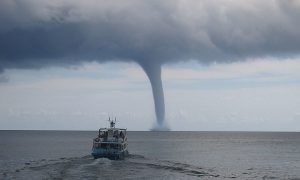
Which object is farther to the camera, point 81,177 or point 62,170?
point 62,170

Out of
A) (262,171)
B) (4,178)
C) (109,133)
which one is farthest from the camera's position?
(109,133)

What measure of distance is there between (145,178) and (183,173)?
1365cm

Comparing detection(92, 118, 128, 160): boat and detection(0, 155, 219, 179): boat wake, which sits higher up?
detection(92, 118, 128, 160): boat

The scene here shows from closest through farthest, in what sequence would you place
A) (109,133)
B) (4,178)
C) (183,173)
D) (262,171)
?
(4,178)
(183,173)
(262,171)
(109,133)

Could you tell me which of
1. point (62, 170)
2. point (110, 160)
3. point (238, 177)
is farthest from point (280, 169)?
point (62, 170)

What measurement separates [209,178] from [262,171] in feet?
78.0

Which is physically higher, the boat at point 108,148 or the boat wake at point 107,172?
the boat at point 108,148

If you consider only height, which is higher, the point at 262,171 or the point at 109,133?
the point at 109,133

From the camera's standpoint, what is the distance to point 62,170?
94.4 meters

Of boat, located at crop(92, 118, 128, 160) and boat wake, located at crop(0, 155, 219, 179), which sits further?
boat, located at crop(92, 118, 128, 160)

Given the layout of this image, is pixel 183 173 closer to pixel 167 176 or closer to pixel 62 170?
pixel 167 176

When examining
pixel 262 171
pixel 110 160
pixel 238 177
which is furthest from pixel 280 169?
pixel 110 160

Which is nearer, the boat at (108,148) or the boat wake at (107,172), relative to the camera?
the boat wake at (107,172)

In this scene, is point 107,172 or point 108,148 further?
point 108,148
